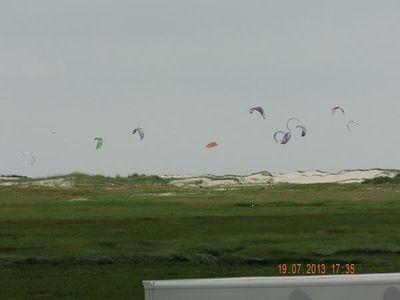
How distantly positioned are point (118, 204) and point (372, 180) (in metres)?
49.5

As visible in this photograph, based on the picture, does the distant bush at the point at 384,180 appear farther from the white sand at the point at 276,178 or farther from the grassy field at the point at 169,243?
the grassy field at the point at 169,243

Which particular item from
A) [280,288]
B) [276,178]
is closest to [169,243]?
[280,288]

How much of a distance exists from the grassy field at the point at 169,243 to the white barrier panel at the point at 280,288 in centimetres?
1233

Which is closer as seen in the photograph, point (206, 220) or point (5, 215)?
point (206, 220)

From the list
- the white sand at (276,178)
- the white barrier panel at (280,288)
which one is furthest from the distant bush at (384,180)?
the white barrier panel at (280,288)

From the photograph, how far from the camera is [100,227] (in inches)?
1804

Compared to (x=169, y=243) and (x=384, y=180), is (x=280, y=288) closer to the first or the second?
(x=169, y=243)

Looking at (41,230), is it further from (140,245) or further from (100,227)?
(140,245)

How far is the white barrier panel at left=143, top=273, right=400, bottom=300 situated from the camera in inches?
338

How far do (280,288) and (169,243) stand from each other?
27435mm

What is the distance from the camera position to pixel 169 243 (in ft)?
118

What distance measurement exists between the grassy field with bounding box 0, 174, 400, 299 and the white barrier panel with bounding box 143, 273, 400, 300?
12.3m

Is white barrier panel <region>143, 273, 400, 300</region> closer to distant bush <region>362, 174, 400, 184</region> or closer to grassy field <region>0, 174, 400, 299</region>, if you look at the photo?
grassy field <region>0, 174, 400, 299</region>

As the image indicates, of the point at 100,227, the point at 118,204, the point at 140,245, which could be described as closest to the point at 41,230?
the point at 100,227
